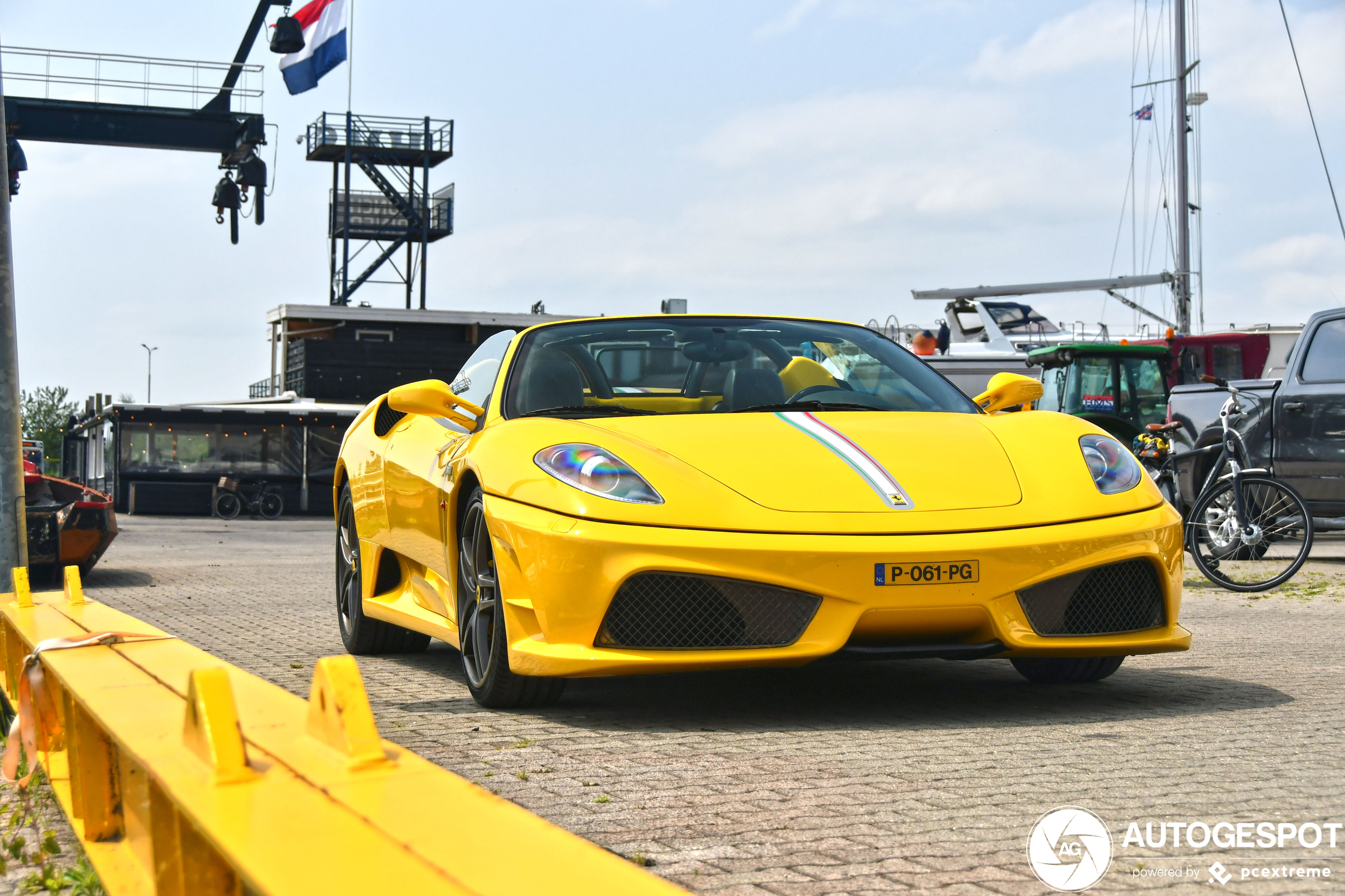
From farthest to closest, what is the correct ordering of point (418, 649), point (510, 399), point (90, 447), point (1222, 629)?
1. point (90, 447)
2. point (1222, 629)
3. point (418, 649)
4. point (510, 399)

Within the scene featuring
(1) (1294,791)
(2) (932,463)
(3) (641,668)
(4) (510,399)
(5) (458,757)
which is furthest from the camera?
(4) (510,399)

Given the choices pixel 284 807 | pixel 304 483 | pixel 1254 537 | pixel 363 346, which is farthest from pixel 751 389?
pixel 363 346

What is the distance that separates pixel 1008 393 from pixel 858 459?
1.23 m

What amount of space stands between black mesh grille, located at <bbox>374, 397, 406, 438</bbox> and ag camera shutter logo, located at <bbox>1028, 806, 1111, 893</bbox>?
12.6ft

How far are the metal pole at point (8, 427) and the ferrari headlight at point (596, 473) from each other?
13.0 feet

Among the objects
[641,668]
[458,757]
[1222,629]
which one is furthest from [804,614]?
[1222,629]

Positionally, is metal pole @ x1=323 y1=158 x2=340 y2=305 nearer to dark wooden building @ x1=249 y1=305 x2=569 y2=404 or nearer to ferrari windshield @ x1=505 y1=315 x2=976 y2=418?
dark wooden building @ x1=249 y1=305 x2=569 y2=404

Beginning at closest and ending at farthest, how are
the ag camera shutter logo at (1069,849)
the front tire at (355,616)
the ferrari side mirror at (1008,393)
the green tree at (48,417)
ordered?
the ag camera shutter logo at (1069,849), the ferrari side mirror at (1008,393), the front tire at (355,616), the green tree at (48,417)

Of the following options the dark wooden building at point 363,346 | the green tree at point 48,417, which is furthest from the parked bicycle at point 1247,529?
the green tree at point 48,417

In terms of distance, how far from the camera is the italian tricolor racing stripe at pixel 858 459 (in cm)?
409

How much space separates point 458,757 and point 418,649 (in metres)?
2.85

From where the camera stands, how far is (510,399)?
5.01 meters

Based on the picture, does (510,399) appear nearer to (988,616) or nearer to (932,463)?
(932,463)

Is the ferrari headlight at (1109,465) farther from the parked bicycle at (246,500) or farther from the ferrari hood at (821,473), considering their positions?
the parked bicycle at (246,500)
